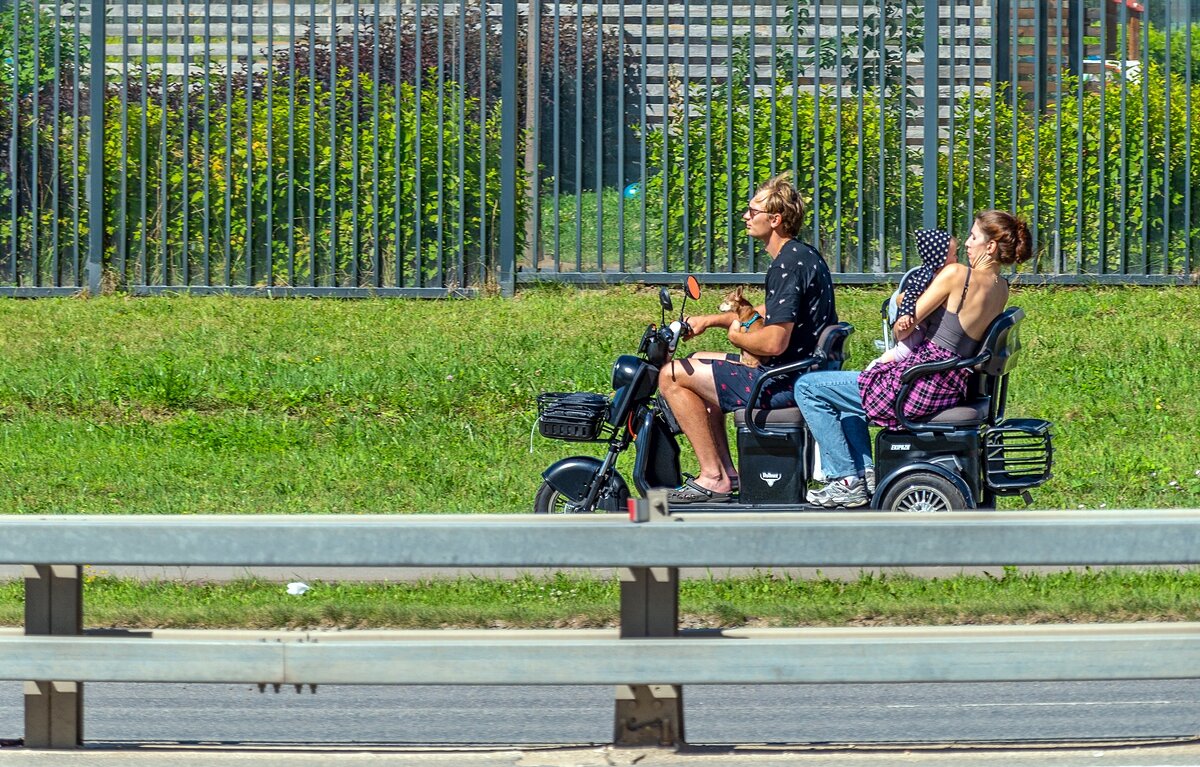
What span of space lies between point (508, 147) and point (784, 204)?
689cm

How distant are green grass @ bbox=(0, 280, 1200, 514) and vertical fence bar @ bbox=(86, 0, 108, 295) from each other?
0.51 meters

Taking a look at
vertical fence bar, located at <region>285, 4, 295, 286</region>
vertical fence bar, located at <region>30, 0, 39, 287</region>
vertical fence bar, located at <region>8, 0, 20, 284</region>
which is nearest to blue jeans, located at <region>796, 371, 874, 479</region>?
vertical fence bar, located at <region>285, 4, 295, 286</region>

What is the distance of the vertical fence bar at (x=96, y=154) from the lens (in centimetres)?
1512

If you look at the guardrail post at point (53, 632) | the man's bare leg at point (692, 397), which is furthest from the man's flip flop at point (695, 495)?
the guardrail post at point (53, 632)

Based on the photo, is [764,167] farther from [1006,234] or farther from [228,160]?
[1006,234]

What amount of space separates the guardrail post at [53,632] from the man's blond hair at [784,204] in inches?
166

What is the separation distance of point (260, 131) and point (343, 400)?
13.8 ft

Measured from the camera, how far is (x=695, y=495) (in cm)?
840

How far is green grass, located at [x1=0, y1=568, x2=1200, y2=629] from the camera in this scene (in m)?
7.19

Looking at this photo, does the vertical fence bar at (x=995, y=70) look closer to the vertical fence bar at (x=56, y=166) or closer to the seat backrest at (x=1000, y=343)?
the seat backrest at (x=1000, y=343)

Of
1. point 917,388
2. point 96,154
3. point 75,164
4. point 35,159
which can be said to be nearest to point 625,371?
point 917,388

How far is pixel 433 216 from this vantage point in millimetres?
15125

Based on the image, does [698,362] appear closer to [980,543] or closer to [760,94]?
[980,543]

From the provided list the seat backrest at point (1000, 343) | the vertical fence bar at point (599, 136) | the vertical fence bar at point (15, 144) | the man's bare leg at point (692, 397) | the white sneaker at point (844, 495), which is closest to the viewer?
the seat backrest at point (1000, 343)
